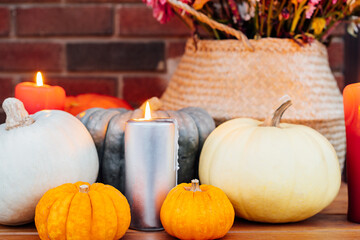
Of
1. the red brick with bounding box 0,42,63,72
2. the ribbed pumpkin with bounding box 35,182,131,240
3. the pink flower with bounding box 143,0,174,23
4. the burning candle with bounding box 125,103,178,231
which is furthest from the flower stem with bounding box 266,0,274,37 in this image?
the red brick with bounding box 0,42,63,72

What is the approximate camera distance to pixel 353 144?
0.83 meters

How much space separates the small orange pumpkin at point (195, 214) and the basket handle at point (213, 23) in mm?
398

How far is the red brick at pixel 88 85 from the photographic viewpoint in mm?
1486

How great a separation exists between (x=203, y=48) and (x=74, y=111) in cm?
35

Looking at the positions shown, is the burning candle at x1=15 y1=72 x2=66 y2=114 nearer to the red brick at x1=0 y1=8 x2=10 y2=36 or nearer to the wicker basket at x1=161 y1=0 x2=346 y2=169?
the wicker basket at x1=161 y1=0 x2=346 y2=169

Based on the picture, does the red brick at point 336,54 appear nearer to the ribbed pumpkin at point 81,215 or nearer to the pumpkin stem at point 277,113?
the pumpkin stem at point 277,113

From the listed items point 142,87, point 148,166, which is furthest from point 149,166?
point 142,87

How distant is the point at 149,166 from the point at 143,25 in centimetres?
77

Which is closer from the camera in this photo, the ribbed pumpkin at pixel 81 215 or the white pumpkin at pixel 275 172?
the ribbed pumpkin at pixel 81 215

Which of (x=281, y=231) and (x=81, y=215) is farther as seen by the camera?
(x=281, y=231)

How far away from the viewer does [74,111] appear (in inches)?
47.6

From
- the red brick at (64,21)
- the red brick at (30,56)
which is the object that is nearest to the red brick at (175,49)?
the red brick at (64,21)

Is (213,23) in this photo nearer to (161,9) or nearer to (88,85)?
Answer: (161,9)

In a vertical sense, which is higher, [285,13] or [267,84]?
[285,13]
